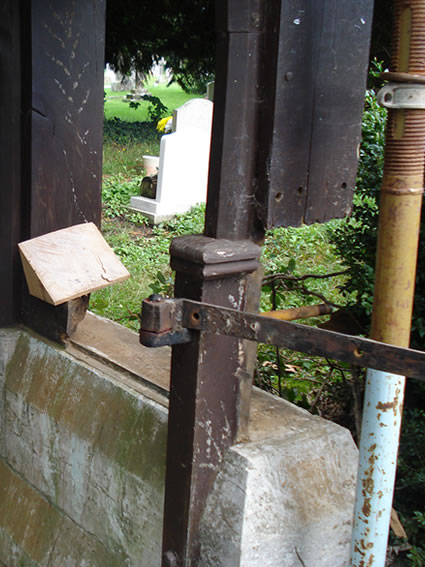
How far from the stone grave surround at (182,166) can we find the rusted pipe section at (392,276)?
640 cm

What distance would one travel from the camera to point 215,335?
182 centimetres

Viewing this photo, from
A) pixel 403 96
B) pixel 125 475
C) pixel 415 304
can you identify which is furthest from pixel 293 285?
pixel 403 96

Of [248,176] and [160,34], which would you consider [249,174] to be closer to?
[248,176]

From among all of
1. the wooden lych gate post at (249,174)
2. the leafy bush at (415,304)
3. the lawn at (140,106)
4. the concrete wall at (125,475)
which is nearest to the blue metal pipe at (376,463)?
the concrete wall at (125,475)

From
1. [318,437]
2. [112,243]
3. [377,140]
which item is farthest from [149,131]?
[318,437]

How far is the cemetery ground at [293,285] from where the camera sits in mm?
2725

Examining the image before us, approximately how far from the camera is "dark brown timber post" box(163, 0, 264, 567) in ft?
5.61

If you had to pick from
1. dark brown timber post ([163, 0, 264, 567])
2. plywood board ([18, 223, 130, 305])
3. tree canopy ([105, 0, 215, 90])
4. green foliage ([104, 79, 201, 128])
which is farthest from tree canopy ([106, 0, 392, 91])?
green foliage ([104, 79, 201, 128])

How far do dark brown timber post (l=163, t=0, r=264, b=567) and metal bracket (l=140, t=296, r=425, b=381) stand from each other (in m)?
0.06

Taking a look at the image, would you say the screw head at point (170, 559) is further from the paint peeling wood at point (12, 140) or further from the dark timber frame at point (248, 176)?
the paint peeling wood at point (12, 140)

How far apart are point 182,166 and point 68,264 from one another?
5.74 meters

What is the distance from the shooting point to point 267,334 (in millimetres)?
1598

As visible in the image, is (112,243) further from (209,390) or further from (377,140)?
(209,390)

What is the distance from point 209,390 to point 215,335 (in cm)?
15
